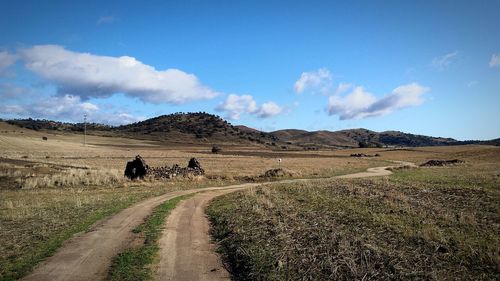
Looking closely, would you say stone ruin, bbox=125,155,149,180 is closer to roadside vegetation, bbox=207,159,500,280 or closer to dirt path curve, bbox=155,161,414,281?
roadside vegetation, bbox=207,159,500,280

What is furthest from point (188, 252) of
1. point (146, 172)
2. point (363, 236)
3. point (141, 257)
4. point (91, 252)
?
point (146, 172)

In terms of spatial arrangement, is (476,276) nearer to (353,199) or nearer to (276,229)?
(276,229)

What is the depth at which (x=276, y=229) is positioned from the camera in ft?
47.6

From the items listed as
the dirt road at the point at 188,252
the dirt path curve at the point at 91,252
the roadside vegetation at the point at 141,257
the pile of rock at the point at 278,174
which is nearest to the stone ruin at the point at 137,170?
the pile of rock at the point at 278,174

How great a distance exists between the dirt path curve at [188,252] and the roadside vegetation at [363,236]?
1.60 feet

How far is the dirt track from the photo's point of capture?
10.8m

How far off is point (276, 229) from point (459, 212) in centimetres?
783

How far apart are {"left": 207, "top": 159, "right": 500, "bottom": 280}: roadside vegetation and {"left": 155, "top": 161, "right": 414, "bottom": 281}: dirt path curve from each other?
1.60 ft

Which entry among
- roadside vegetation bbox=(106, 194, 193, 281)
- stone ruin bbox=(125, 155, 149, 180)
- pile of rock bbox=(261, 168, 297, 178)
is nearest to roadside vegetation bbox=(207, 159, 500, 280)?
roadside vegetation bbox=(106, 194, 193, 281)

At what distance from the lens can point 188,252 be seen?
1289cm

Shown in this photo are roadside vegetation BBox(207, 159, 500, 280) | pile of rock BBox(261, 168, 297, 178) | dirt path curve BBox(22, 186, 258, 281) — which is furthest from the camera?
pile of rock BBox(261, 168, 297, 178)

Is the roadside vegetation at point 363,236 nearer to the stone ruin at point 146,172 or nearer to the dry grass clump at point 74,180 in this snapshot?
the dry grass clump at point 74,180

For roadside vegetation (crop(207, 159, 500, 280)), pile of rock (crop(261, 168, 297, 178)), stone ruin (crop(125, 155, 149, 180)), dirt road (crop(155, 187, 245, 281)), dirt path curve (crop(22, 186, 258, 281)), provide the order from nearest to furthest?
roadside vegetation (crop(207, 159, 500, 280)) < dirt path curve (crop(22, 186, 258, 281)) < dirt road (crop(155, 187, 245, 281)) < stone ruin (crop(125, 155, 149, 180)) < pile of rock (crop(261, 168, 297, 178))

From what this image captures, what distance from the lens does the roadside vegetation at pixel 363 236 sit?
10.2 m
